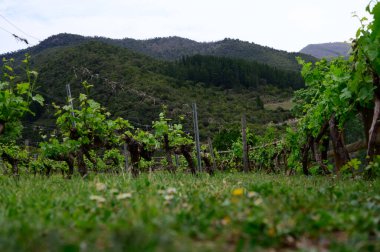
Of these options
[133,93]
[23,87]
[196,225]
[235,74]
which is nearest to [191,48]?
[235,74]

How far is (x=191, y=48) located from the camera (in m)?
159

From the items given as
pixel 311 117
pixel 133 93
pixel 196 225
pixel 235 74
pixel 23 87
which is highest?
pixel 235 74

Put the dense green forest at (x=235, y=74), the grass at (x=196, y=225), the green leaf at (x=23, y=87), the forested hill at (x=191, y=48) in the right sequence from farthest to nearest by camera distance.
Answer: the forested hill at (x=191, y=48) → the dense green forest at (x=235, y=74) → the green leaf at (x=23, y=87) → the grass at (x=196, y=225)

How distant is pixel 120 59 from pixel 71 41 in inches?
2071

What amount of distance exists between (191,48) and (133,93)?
119 m

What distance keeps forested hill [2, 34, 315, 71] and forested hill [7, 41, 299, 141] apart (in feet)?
134

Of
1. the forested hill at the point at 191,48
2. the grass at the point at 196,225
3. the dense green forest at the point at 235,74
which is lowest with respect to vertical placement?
the grass at the point at 196,225

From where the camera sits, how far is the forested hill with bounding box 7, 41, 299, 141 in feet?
147

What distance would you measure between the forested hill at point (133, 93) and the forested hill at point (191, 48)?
40965 millimetres

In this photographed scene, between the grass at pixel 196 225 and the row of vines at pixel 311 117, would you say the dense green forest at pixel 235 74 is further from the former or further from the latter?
the grass at pixel 196 225

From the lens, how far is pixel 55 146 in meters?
8.91

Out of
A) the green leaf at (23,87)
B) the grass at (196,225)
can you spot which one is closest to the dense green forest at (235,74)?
the green leaf at (23,87)

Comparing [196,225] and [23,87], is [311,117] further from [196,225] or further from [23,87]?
[196,225]

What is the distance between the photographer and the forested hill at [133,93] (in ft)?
147
